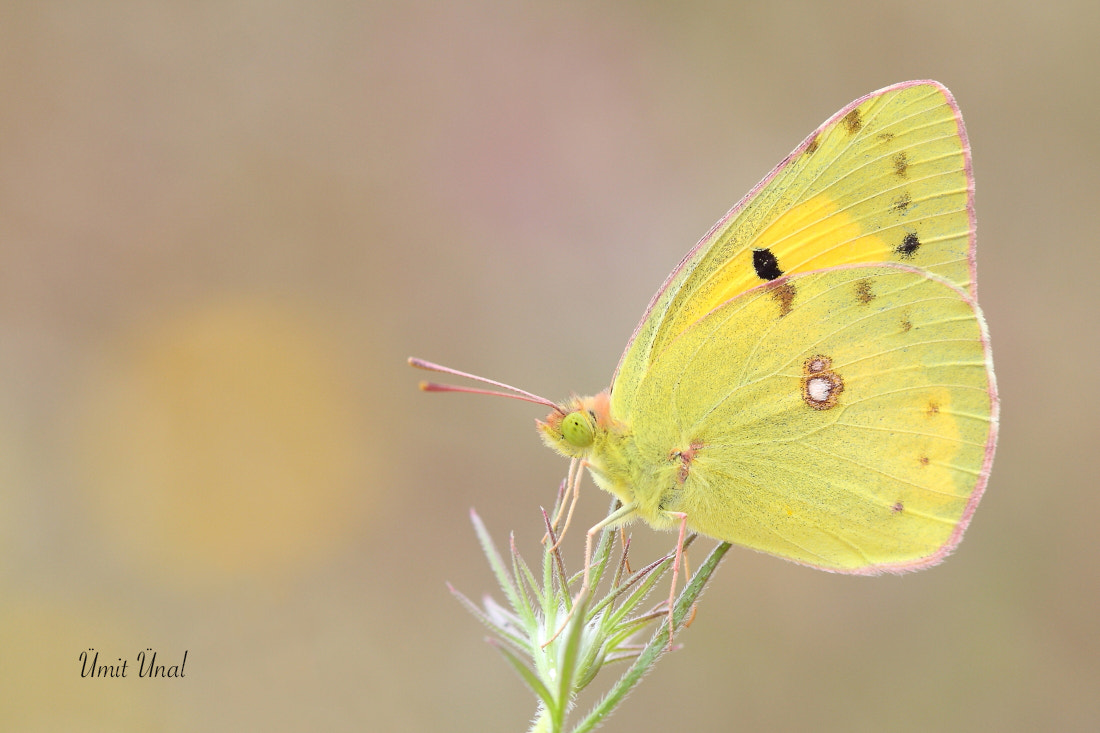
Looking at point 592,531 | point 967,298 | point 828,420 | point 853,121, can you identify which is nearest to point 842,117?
point 853,121

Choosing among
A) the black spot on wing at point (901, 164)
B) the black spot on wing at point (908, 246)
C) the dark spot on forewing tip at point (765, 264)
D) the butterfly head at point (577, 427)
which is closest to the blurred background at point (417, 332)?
the butterfly head at point (577, 427)

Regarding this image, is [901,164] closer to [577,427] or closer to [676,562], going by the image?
[577,427]

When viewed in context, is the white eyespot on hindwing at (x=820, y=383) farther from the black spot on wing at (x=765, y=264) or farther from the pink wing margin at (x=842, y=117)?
the pink wing margin at (x=842, y=117)

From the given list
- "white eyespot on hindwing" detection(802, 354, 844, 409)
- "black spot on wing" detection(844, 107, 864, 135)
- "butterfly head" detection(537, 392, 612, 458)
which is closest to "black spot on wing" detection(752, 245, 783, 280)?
"white eyespot on hindwing" detection(802, 354, 844, 409)

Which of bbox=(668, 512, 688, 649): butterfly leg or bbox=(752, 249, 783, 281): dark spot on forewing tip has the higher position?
bbox=(752, 249, 783, 281): dark spot on forewing tip

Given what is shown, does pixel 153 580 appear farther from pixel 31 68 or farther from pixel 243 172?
pixel 31 68

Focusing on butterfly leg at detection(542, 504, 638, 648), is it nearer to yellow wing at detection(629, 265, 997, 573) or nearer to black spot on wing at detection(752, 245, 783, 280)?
yellow wing at detection(629, 265, 997, 573)

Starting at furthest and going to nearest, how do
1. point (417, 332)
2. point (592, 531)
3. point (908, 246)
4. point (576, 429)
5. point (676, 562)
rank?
point (417, 332)
point (908, 246)
point (576, 429)
point (592, 531)
point (676, 562)

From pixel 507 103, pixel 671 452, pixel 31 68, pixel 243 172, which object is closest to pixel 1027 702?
pixel 671 452
